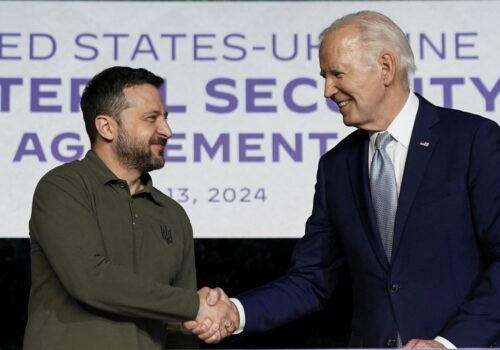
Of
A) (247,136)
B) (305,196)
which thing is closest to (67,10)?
(247,136)

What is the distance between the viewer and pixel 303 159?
4.68 m

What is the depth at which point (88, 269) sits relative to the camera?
3.06 m

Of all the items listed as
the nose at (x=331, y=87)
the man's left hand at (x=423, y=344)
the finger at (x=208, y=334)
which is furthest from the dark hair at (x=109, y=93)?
the man's left hand at (x=423, y=344)

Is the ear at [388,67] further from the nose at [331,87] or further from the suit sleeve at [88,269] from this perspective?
the suit sleeve at [88,269]

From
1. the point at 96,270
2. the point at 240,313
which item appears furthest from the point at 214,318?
the point at 96,270

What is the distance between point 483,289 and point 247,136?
1.85 m

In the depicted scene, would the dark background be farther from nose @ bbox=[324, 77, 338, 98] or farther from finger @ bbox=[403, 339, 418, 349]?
finger @ bbox=[403, 339, 418, 349]

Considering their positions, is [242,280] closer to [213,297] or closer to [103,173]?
[213,297]

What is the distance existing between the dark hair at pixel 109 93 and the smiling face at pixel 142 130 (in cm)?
2

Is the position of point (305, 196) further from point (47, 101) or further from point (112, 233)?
point (112, 233)

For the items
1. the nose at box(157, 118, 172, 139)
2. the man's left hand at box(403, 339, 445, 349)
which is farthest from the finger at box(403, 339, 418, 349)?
the nose at box(157, 118, 172, 139)

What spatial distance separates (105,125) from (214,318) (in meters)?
0.68

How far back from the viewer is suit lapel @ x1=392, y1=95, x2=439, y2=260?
125 inches

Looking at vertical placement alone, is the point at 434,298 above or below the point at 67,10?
below
